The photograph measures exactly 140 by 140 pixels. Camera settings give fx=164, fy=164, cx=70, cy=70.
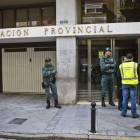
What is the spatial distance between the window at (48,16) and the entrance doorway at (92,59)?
2.03m

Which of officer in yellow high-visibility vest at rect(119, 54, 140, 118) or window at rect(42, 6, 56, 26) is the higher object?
window at rect(42, 6, 56, 26)

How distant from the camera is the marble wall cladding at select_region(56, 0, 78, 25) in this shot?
688 cm

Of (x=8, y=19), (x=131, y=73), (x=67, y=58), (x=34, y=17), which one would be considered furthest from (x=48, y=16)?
(x=131, y=73)

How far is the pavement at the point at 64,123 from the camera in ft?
13.8

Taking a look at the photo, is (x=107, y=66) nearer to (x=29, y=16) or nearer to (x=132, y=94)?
(x=132, y=94)

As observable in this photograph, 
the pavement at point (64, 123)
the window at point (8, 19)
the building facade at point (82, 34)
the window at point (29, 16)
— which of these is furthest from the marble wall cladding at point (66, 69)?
the window at point (8, 19)

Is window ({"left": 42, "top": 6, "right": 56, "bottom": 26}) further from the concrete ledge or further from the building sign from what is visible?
the concrete ledge

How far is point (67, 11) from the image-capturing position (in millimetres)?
6914

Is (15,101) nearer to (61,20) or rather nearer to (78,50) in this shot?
(78,50)

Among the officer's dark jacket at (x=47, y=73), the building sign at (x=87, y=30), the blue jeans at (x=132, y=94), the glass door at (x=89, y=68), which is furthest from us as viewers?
the glass door at (x=89, y=68)

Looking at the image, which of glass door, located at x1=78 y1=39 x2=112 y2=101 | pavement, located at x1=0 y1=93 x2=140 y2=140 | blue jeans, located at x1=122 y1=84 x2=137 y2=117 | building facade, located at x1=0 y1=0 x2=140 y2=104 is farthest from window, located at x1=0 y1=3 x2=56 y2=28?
blue jeans, located at x1=122 y1=84 x2=137 y2=117

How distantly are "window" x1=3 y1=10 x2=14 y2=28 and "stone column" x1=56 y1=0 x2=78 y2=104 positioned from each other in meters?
3.20

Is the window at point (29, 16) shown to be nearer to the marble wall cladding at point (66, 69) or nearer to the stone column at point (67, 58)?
the stone column at point (67, 58)

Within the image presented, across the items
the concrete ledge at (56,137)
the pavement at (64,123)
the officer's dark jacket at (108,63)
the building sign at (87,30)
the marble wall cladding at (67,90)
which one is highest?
the building sign at (87,30)
